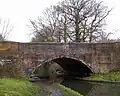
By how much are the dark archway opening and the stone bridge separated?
165mm

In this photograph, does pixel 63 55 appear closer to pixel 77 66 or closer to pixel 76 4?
pixel 77 66

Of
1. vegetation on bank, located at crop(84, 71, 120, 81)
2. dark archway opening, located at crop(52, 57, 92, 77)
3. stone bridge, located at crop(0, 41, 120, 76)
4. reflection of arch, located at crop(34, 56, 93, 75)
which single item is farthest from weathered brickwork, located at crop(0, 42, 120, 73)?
dark archway opening, located at crop(52, 57, 92, 77)

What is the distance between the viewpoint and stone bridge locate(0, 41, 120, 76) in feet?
89.2

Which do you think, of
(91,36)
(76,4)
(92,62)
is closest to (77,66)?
(92,62)

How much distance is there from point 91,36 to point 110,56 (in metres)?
9.72

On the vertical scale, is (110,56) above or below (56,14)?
below

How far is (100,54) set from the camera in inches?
1271

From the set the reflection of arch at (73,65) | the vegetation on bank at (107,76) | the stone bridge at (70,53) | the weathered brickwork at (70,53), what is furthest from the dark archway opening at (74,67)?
the vegetation on bank at (107,76)

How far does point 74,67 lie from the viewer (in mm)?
37406

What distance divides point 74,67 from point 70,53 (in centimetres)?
680

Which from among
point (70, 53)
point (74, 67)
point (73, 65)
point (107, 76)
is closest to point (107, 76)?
point (107, 76)

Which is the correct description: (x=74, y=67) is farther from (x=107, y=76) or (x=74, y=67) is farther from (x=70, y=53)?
(x=107, y=76)

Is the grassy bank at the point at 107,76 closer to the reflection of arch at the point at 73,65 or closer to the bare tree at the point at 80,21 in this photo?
the reflection of arch at the point at 73,65

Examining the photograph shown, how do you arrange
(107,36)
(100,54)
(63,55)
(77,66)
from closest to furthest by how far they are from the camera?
1. (63,55)
2. (100,54)
3. (77,66)
4. (107,36)
